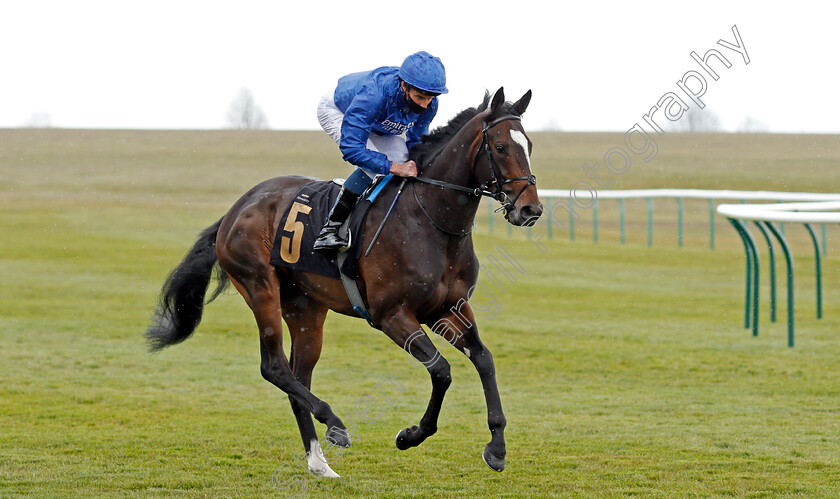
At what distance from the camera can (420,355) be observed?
4.61 m

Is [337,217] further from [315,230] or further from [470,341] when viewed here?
[470,341]

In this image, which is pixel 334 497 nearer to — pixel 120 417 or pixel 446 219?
pixel 446 219

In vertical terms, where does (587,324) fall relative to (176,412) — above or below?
below

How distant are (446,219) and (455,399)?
3.82m

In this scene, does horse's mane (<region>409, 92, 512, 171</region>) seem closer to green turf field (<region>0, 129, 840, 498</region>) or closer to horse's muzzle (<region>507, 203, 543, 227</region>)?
horse's muzzle (<region>507, 203, 543, 227</region>)

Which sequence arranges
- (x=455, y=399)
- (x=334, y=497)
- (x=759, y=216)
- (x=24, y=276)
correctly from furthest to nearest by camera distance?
(x=24, y=276) → (x=759, y=216) → (x=455, y=399) → (x=334, y=497)

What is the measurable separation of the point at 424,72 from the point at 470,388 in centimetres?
474

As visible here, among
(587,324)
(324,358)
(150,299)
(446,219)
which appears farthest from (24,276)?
(446,219)

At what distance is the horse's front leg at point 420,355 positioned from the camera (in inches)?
182

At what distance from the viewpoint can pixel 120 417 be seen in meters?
7.26

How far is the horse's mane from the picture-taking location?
490 centimetres

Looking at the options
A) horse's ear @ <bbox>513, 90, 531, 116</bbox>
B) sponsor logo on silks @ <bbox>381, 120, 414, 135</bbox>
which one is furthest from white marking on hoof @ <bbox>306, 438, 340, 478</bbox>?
horse's ear @ <bbox>513, 90, 531, 116</bbox>

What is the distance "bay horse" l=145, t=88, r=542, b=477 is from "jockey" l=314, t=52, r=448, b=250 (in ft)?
0.48

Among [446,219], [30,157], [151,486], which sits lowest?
[30,157]
